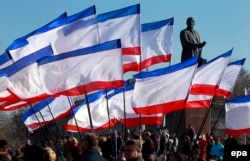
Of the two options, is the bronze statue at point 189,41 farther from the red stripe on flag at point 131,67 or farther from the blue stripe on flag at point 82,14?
the blue stripe on flag at point 82,14

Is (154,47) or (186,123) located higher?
(154,47)

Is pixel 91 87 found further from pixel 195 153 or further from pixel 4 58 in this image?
pixel 195 153

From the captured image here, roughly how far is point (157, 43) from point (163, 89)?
3421 mm

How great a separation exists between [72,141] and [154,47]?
3308 millimetres

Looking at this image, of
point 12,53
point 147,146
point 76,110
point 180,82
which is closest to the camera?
point 180,82

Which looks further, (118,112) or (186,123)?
(186,123)

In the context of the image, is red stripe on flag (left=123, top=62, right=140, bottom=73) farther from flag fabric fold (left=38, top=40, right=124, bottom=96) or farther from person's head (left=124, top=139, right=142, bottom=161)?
person's head (left=124, top=139, right=142, bottom=161)

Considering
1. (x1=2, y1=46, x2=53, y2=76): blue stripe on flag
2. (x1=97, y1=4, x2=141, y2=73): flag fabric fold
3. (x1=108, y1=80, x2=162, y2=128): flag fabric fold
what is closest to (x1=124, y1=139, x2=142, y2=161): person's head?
(x1=2, y1=46, x2=53, y2=76): blue stripe on flag

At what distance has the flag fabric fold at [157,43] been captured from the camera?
50.2 feet

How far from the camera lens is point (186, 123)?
23.5 m

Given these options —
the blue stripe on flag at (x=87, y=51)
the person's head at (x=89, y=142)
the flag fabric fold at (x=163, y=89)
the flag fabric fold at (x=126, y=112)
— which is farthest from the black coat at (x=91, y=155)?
the flag fabric fold at (x=126, y=112)

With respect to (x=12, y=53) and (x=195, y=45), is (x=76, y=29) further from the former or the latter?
(x=195, y=45)

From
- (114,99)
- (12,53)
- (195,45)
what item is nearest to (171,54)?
(114,99)

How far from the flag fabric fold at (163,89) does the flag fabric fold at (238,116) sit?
3.46 m
